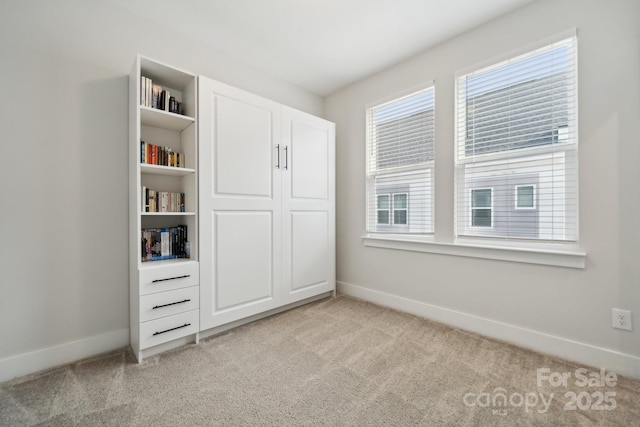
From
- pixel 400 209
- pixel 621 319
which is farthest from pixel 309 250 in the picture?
pixel 621 319

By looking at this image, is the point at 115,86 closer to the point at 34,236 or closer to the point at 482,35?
the point at 34,236

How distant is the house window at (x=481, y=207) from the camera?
2150 mm

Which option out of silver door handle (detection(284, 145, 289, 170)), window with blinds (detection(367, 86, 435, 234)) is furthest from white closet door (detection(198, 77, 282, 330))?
window with blinds (detection(367, 86, 435, 234))

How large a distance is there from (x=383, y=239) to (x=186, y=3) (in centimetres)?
261

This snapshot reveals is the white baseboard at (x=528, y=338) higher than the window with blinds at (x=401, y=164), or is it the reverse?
the window with blinds at (x=401, y=164)

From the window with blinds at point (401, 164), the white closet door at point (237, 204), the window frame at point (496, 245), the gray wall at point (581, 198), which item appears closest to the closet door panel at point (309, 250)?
the white closet door at point (237, 204)

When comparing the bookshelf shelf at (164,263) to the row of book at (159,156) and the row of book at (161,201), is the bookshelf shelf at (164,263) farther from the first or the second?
the row of book at (159,156)

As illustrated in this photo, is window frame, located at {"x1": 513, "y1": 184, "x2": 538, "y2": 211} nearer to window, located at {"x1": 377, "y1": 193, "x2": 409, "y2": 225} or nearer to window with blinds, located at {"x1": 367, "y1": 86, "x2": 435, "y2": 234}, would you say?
window with blinds, located at {"x1": 367, "y1": 86, "x2": 435, "y2": 234}

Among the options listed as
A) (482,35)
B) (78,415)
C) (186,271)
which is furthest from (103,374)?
(482,35)

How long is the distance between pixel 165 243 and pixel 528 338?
2.79 m

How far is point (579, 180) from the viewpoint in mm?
1736

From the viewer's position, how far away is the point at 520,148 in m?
1.99

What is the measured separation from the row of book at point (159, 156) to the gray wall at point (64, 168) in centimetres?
24

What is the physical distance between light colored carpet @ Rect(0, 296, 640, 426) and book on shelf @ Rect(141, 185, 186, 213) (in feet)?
3.41
